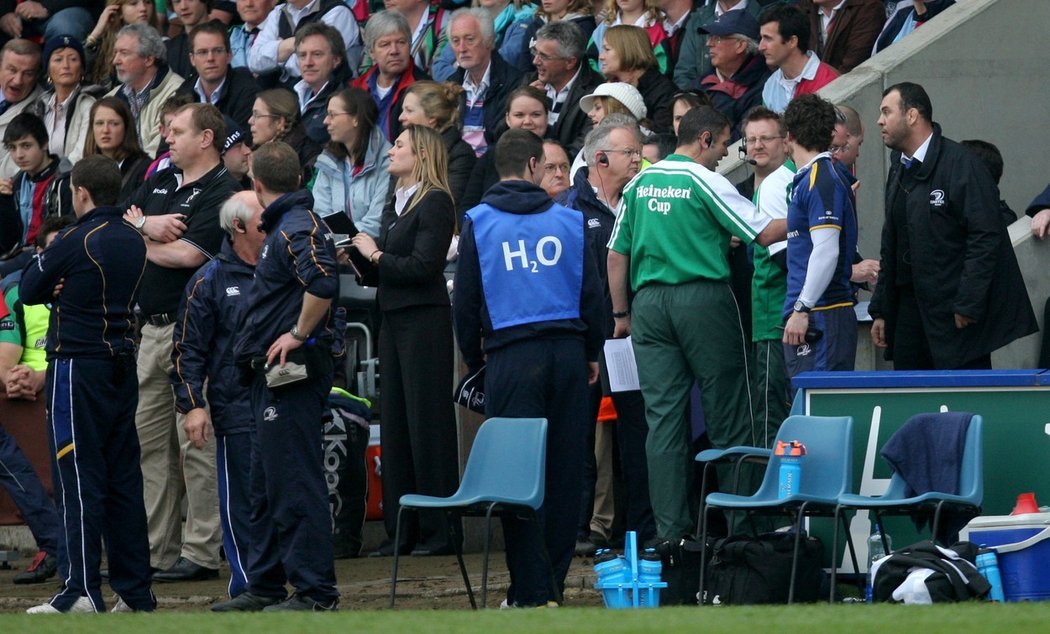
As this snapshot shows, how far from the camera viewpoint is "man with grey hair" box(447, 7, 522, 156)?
41.2ft

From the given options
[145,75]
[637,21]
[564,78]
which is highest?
[637,21]

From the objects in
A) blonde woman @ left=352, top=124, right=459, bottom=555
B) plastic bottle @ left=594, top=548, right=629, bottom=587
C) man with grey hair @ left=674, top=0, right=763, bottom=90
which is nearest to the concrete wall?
man with grey hair @ left=674, top=0, right=763, bottom=90

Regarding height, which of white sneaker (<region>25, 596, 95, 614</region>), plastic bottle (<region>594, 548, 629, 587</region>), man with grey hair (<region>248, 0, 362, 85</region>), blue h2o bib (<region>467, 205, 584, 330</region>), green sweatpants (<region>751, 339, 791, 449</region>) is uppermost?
man with grey hair (<region>248, 0, 362, 85</region>)

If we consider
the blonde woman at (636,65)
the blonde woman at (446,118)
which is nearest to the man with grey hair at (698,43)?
the blonde woman at (636,65)

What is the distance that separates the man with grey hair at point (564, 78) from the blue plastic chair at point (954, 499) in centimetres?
462

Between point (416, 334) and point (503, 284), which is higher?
point (503, 284)

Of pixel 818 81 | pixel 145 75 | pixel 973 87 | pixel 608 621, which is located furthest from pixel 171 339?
pixel 973 87

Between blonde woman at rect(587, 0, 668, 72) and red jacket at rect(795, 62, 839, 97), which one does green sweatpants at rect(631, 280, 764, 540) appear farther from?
blonde woman at rect(587, 0, 668, 72)

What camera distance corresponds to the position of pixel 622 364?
31.6 feet

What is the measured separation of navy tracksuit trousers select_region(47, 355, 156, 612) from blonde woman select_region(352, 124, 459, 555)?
1.71m

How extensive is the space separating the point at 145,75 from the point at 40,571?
5.46 meters

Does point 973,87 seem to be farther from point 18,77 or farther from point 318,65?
point 18,77

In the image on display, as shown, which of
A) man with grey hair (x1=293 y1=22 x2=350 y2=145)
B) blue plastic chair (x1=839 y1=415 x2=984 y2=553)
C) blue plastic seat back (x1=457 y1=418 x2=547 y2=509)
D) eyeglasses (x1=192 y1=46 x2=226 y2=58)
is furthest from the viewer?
eyeglasses (x1=192 y1=46 x2=226 y2=58)

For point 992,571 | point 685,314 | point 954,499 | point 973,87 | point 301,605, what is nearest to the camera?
point 992,571
